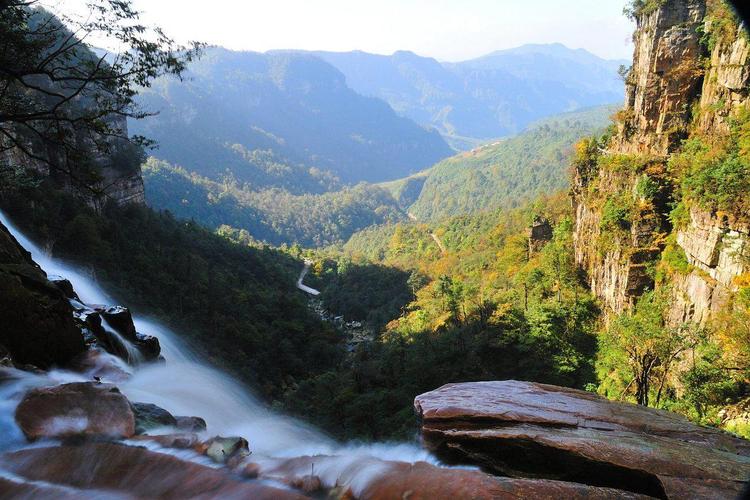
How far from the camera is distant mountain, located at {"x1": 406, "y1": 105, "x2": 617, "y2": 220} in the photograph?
372 ft

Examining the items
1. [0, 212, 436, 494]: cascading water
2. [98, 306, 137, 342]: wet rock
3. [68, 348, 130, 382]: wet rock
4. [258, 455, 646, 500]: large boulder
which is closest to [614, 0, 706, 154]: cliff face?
[0, 212, 436, 494]: cascading water

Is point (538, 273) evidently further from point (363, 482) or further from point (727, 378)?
point (363, 482)

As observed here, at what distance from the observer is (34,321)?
21.0 feet

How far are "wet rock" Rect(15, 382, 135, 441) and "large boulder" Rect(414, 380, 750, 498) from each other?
11.9ft

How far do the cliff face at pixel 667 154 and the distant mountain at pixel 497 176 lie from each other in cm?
7672

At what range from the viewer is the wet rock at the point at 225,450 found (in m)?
4.54

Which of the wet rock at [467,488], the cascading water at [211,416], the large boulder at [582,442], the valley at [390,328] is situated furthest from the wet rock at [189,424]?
the large boulder at [582,442]

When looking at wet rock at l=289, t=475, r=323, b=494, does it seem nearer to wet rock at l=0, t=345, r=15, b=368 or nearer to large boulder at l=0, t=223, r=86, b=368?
wet rock at l=0, t=345, r=15, b=368

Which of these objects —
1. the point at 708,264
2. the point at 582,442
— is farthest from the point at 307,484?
the point at 708,264

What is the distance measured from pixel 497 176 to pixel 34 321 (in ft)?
429

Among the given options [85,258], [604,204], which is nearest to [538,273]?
[604,204]

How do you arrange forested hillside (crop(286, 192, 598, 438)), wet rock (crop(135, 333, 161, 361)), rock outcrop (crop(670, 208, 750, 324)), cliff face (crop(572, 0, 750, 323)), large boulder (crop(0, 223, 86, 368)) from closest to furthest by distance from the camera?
large boulder (crop(0, 223, 86, 368)) → wet rock (crop(135, 333, 161, 361)) → rock outcrop (crop(670, 208, 750, 324)) → cliff face (crop(572, 0, 750, 323)) → forested hillside (crop(286, 192, 598, 438))

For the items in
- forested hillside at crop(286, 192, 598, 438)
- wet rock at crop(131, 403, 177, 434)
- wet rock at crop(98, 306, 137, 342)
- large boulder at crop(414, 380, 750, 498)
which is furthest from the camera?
forested hillside at crop(286, 192, 598, 438)

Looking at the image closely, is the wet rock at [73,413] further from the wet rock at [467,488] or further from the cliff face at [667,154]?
the cliff face at [667,154]
